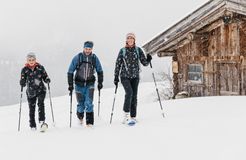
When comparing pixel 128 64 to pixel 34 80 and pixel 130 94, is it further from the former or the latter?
pixel 34 80

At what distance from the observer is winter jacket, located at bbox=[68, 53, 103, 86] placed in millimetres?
8406

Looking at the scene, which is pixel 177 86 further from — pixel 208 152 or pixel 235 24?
pixel 208 152

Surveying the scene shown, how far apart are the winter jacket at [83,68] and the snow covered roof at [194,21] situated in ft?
17.4

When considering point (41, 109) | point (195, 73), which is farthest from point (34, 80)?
point (195, 73)

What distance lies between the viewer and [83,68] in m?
8.43

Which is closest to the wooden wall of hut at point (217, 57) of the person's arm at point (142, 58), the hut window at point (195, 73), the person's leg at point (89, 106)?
the hut window at point (195, 73)

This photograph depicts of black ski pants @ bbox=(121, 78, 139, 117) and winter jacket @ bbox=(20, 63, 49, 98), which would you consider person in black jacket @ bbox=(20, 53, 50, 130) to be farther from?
black ski pants @ bbox=(121, 78, 139, 117)

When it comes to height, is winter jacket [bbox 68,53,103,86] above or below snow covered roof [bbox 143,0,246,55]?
below

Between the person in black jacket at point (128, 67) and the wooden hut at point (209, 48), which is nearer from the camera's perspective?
the person in black jacket at point (128, 67)

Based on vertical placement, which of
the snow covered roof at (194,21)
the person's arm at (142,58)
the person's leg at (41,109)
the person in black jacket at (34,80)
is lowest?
the person's leg at (41,109)

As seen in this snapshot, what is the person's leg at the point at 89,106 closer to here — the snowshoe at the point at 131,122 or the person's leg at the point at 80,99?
the person's leg at the point at 80,99

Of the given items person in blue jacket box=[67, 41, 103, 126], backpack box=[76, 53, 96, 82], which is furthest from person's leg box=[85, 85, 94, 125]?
backpack box=[76, 53, 96, 82]

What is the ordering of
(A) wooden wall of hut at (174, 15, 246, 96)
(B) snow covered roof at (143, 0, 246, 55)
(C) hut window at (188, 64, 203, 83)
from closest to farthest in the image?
(B) snow covered roof at (143, 0, 246, 55), (A) wooden wall of hut at (174, 15, 246, 96), (C) hut window at (188, 64, 203, 83)

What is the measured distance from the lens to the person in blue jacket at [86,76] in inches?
331
